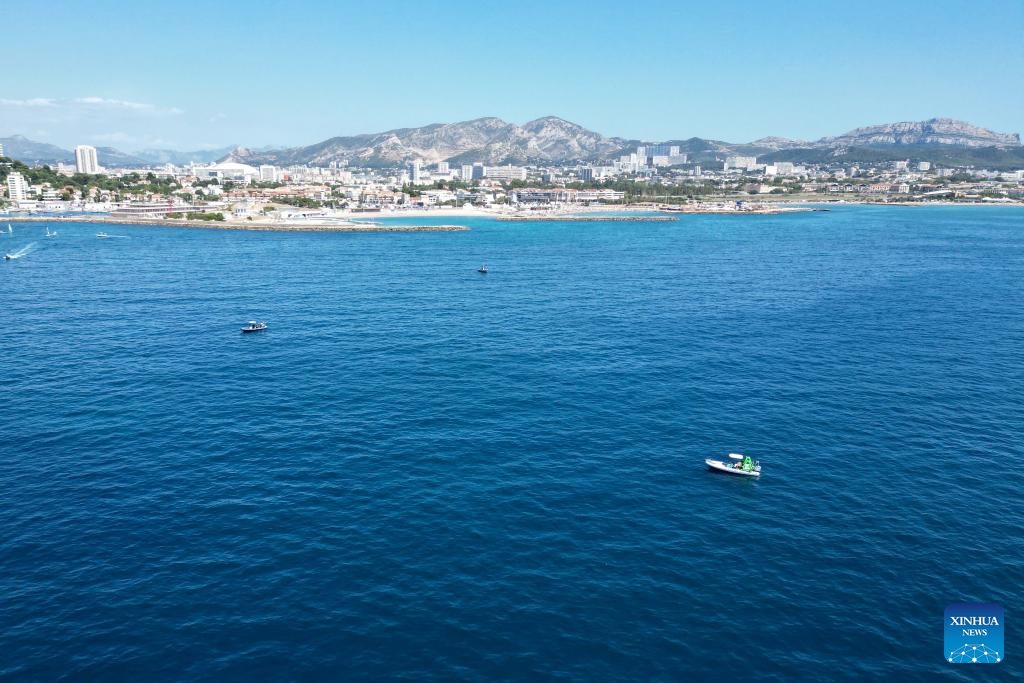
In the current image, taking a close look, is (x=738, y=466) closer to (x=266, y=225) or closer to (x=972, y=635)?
(x=972, y=635)

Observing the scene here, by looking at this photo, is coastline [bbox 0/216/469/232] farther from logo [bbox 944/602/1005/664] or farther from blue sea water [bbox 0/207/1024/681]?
logo [bbox 944/602/1005/664]

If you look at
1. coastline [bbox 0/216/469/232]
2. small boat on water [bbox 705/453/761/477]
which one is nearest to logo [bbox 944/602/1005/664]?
small boat on water [bbox 705/453/761/477]

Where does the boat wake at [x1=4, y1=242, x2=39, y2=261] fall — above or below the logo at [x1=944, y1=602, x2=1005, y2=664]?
above

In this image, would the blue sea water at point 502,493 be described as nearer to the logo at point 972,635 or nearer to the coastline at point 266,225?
the logo at point 972,635

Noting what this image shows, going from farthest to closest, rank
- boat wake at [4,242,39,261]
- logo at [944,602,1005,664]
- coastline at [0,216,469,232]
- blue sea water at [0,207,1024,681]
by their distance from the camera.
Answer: coastline at [0,216,469,232], boat wake at [4,242,39,261], blue sea water at [0,207,1024,681], logo at [944,602,1005,664]

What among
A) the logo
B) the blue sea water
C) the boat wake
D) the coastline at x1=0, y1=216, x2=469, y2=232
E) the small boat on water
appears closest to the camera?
the logo

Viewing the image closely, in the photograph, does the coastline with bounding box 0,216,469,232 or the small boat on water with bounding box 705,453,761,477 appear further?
the coastline with bounding box 0,216,469,232

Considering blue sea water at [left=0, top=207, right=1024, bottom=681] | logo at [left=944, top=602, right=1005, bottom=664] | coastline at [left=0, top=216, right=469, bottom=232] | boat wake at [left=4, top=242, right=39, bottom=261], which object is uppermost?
coastline at [left=0, top=216, right=469, bottom=232]
